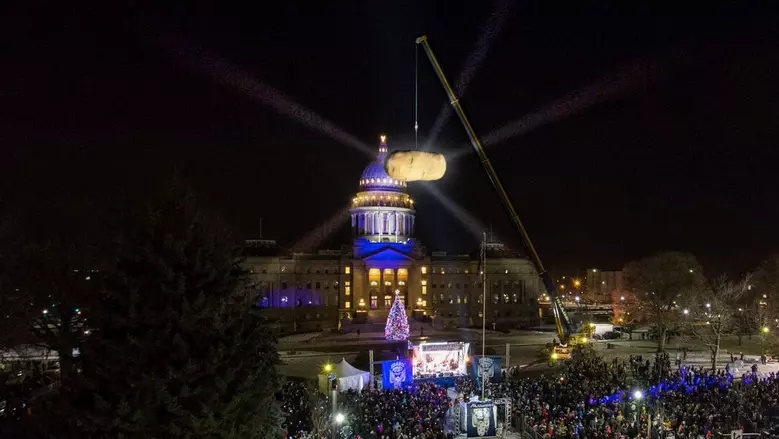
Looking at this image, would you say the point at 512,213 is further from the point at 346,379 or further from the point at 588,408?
the point at 346,379

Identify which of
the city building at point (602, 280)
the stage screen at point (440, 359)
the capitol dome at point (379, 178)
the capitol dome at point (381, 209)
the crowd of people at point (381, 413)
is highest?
the capitol dome at point (379, 178)

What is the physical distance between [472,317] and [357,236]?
2671 centimetres

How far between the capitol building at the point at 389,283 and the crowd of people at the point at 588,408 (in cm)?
5154

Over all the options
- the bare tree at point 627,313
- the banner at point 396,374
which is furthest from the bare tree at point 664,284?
the banner at point 396,374

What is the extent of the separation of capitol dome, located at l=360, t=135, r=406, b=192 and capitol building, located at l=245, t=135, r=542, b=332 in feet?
37.7

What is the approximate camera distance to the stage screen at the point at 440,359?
30594 millimetres

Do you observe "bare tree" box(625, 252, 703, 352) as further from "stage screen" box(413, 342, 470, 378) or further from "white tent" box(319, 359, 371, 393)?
"white tent" box(319, 359, 371, 393)

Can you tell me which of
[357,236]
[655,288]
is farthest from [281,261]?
[655,288]

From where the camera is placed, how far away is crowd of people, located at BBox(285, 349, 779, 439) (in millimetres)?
20672

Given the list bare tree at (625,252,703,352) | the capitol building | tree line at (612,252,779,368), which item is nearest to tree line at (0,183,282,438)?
tree line at (612,252,779,368)

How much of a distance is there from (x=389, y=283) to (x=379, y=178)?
21.8 m

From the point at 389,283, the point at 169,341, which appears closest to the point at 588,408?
the point at 169,341

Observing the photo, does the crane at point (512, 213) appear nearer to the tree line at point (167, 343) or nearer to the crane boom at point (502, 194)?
the crane boom at point (502, 194)

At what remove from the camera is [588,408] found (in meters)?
23.9
